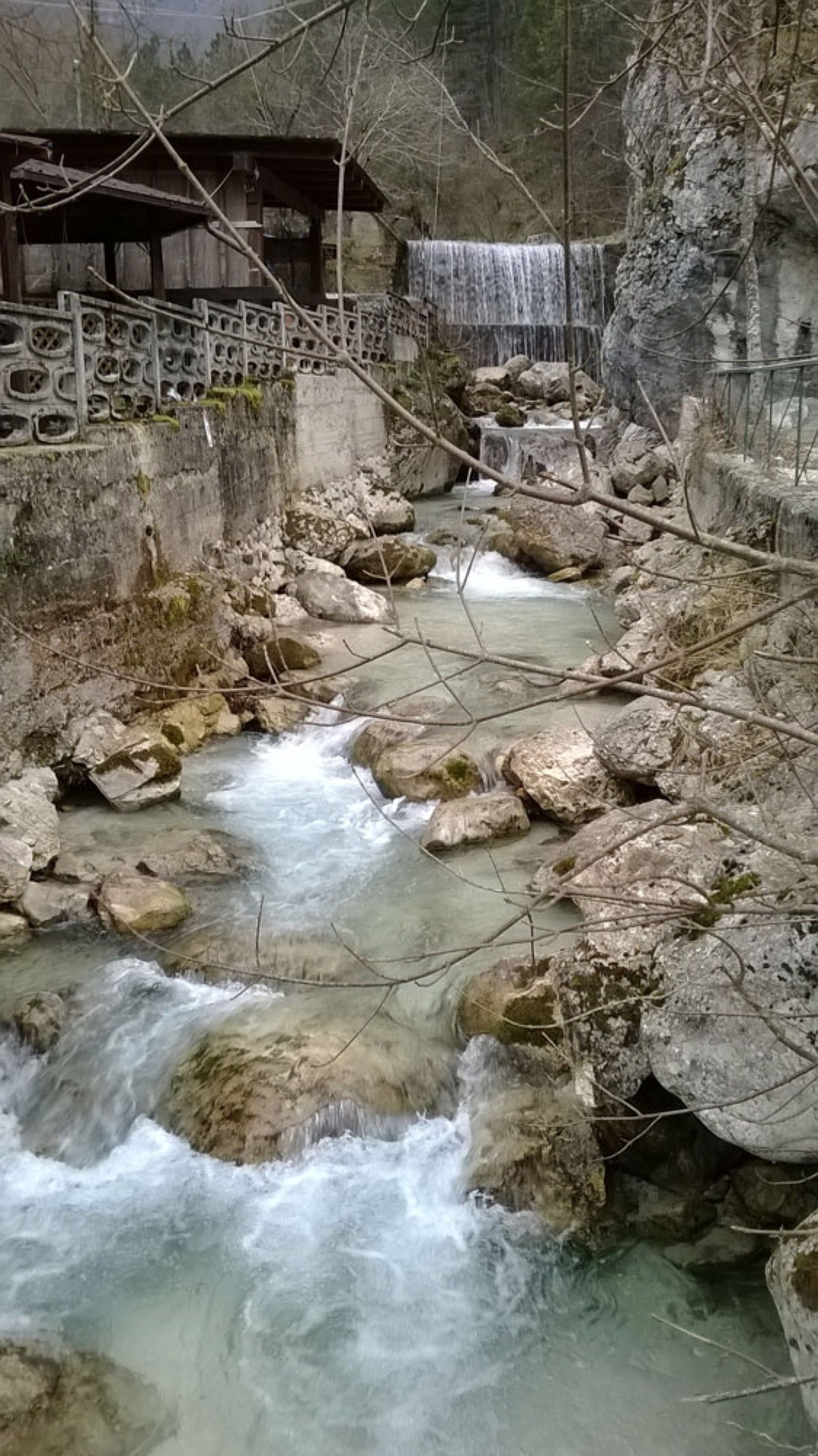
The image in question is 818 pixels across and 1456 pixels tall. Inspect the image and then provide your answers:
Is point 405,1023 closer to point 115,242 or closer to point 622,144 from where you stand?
point 115,242

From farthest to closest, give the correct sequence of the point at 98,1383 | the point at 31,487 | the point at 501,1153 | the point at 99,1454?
the point at 31,487
the point at 501,1153
the point at 98,1383
the point at 99,1454

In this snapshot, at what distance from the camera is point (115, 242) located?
16359 millimetres

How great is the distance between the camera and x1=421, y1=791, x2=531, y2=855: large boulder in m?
7.93

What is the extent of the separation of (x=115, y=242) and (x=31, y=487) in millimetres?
9989

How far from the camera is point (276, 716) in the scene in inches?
411

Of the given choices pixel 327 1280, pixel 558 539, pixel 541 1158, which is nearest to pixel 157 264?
pixel 558 539

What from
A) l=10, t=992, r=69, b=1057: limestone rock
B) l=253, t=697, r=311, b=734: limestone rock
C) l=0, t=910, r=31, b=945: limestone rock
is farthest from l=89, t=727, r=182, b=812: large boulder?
l=10, t=992, r=69, b=1057: limestone rock

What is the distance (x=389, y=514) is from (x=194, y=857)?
34.1 ft

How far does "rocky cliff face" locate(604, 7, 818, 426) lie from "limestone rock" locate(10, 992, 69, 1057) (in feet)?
30.7

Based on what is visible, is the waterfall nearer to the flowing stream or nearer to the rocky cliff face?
the rocky cliff face

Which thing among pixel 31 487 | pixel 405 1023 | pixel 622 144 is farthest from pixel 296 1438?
pixel 622 144

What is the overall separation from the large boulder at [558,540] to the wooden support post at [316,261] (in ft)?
24.8

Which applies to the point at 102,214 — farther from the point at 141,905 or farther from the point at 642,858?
the point at 642,858

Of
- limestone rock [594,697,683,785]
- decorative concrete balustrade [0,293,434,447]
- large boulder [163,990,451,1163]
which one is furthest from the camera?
decorative concrete balustrade [0,293,434,447]
